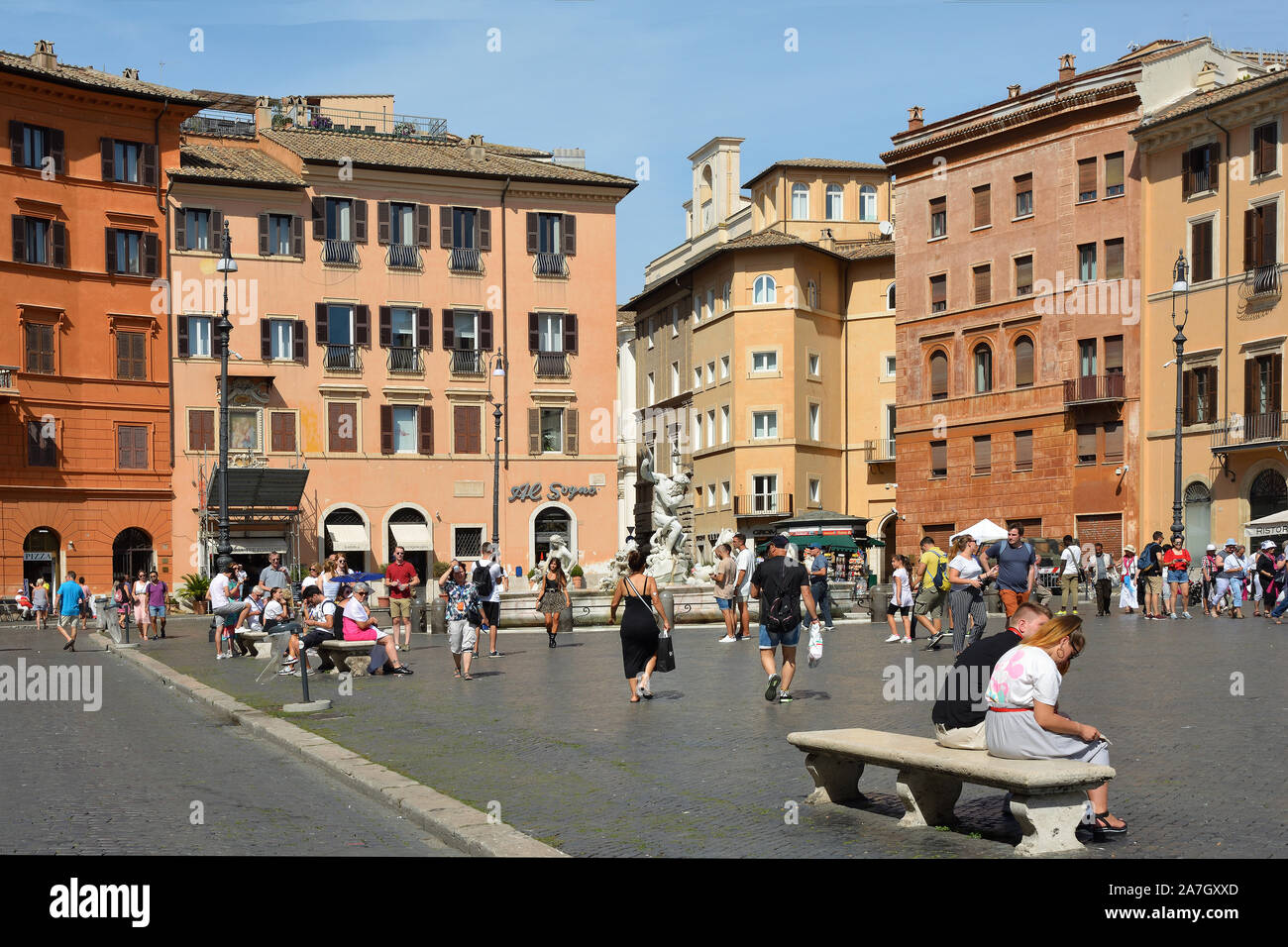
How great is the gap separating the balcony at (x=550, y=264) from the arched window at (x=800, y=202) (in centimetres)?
1818

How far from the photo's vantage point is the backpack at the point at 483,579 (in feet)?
73.5

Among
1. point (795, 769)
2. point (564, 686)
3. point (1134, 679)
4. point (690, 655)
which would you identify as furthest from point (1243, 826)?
point (690, 655)

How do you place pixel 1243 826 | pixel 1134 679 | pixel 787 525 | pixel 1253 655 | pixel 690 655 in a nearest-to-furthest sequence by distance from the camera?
pixel 1243 826, pixel 1134 679, pixel 1253 655, pixel 690 655, pixel 787 525

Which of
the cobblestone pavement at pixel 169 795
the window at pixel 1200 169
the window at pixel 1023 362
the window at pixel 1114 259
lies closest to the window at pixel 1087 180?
the window at pixel 1114 259

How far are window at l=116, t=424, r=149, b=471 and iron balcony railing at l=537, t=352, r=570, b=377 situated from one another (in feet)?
49.0

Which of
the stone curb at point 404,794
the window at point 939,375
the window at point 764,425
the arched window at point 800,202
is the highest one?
the arched window at point 800,202

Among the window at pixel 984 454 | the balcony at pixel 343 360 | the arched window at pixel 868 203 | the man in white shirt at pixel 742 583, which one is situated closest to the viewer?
the man in white shirt at pixel 742 583

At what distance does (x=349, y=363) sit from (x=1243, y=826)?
51420 millimetres

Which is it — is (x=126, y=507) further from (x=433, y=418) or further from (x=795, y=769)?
(x=795, y=769)

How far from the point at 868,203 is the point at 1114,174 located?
22162mm

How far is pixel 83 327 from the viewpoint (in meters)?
53.6

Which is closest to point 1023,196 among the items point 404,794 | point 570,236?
point 570,236

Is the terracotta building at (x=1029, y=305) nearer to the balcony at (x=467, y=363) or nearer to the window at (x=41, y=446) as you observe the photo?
the balcony at (x=467, y=363)

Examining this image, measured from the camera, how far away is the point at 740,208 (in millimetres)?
80438
